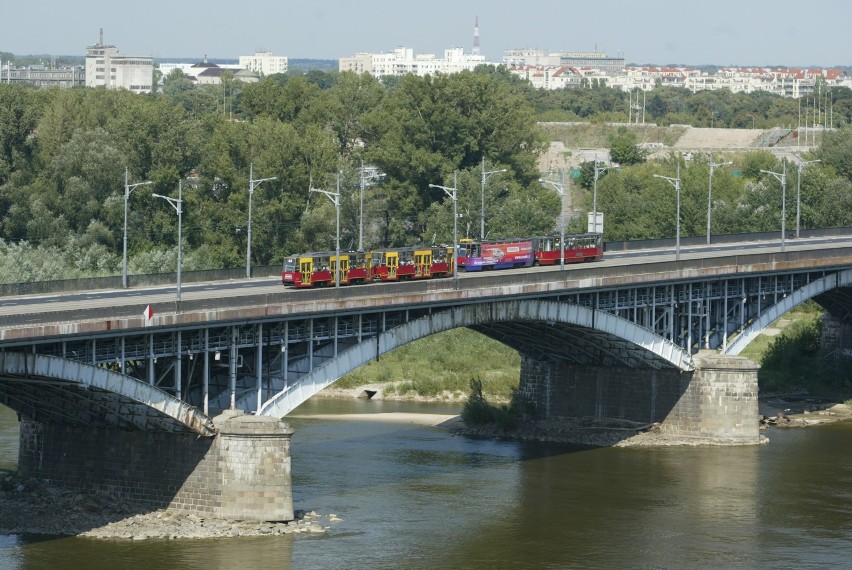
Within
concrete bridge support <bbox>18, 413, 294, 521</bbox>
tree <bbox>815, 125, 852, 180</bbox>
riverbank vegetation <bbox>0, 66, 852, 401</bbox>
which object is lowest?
concrete bridge support <bbox>18, 413, 294, 521</bbox>

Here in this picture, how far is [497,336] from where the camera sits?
85.1 meters

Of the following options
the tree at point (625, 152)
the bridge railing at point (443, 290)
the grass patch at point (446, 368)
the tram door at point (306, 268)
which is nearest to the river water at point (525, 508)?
the tram door at point (306, 268)

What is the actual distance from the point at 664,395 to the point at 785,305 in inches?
358

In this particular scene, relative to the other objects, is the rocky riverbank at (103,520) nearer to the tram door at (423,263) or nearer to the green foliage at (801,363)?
the tram door at (423,263)

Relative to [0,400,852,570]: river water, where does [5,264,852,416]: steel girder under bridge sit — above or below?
above

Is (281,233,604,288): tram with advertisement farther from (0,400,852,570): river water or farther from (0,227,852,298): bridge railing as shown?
(0,400,852,570): river water

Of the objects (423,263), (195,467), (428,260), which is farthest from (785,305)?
(195,467)

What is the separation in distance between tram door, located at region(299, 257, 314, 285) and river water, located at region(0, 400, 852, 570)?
7.49 metres

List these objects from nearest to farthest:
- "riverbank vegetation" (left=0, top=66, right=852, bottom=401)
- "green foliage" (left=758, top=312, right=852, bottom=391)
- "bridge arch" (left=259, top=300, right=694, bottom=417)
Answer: "bridge arch" (left=259, top=300, right=694, bottom=417) → "green foliage" (left=758, top=312, right=852, bottom=391) → "riverbank vegetation" (left=0, top=66, right=852, bottom=401)

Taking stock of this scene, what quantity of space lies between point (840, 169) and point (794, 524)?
94.5m

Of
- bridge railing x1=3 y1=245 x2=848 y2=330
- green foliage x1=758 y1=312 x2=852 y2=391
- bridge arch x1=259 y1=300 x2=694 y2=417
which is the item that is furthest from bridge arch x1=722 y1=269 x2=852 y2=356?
green foliage x1=758 y1=312 x2=852 y2=391

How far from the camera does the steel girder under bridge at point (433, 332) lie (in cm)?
6081

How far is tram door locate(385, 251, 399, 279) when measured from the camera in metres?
81.5

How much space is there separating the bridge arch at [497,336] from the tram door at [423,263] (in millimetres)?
3852
